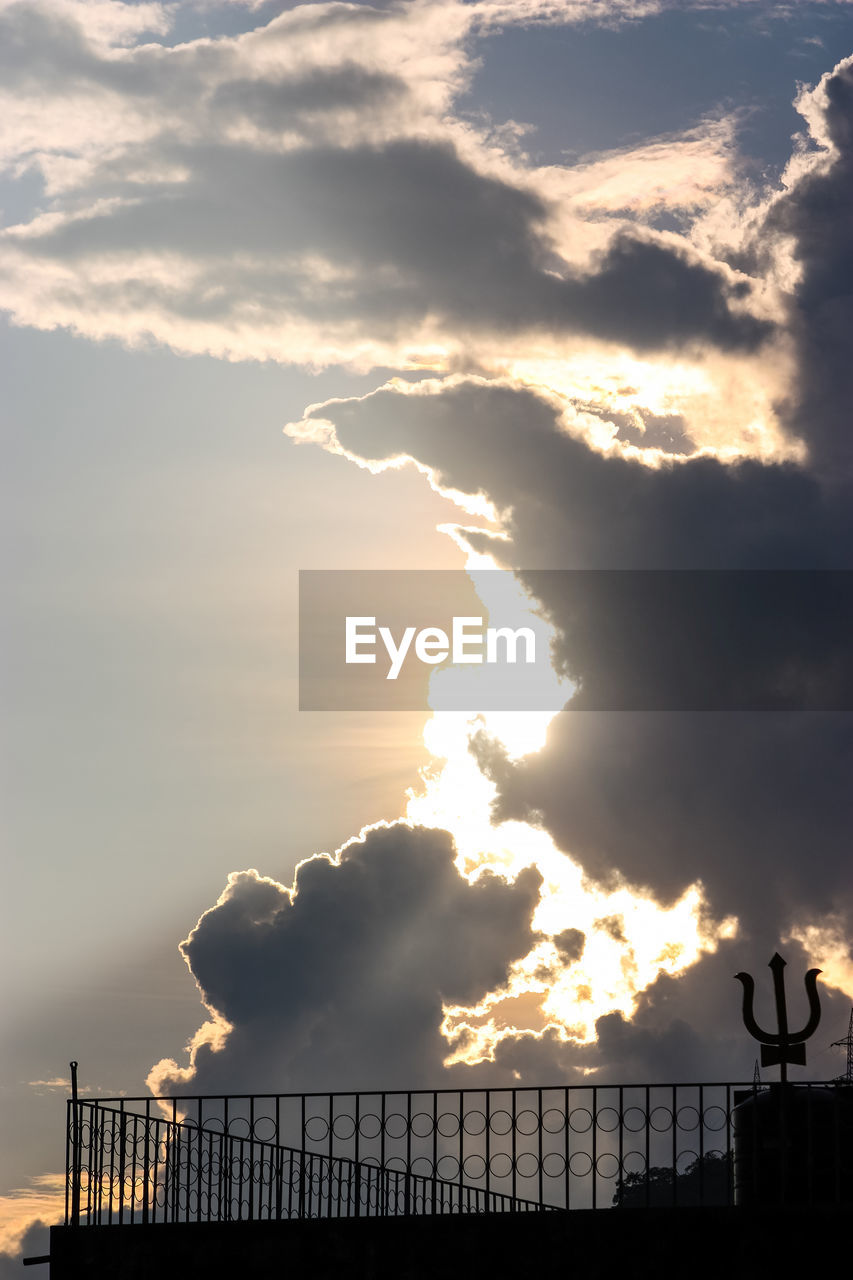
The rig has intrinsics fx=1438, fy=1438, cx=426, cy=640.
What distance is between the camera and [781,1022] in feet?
49.3

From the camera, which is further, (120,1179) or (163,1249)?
(120,1179)

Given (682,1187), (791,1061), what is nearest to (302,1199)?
(791,1061)

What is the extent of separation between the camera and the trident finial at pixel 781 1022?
15.0 metres

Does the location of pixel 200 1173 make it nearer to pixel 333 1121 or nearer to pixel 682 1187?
pixel 333 1121

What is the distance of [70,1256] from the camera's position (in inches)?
613

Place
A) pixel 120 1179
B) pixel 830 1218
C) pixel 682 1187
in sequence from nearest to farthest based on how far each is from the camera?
pixel 830 1218
pixel 120 1179
pixel 682 1187

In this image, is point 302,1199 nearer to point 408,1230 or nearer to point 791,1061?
point 408,1230

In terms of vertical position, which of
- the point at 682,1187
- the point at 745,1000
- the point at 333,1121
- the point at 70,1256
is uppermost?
the point at 745,1000

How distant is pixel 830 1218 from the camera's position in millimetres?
14484

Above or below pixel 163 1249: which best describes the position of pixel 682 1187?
below

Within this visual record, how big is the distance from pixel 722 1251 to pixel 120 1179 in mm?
7059

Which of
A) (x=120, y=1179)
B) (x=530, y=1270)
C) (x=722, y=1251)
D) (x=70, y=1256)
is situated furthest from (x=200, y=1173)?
(x=722, y=1251)

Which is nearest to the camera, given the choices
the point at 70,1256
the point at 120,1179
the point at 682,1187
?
the point at 70,1256

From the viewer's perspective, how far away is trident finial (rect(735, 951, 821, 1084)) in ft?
49.2
